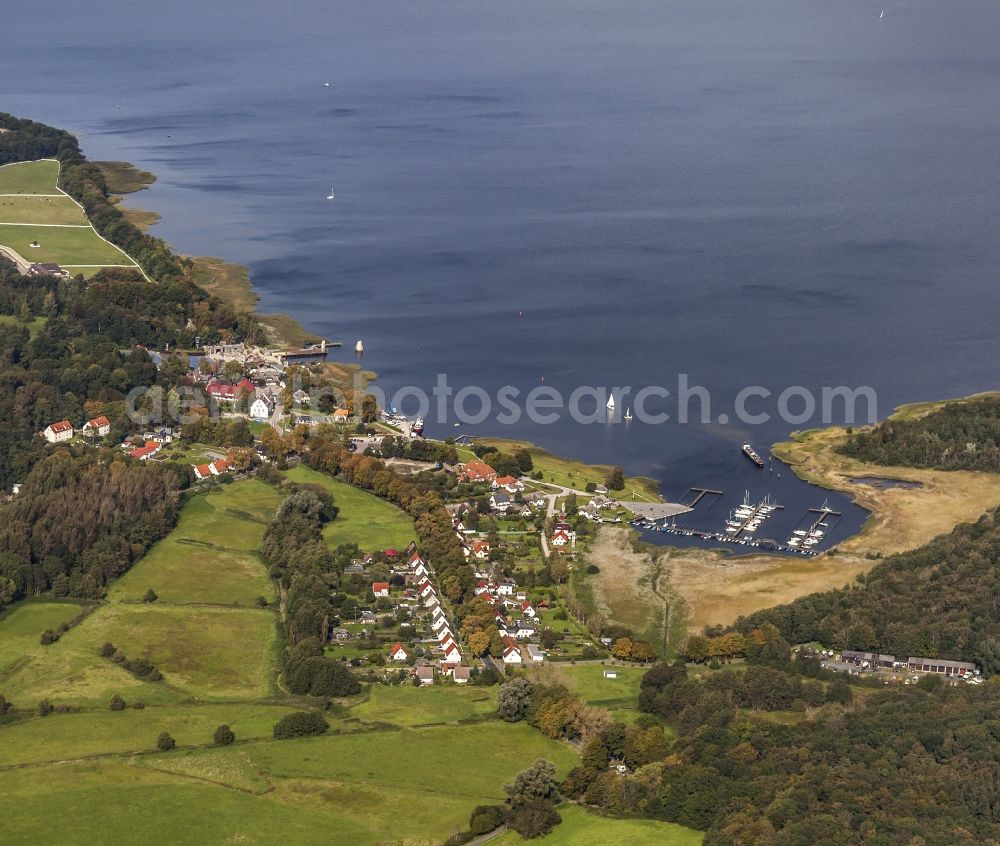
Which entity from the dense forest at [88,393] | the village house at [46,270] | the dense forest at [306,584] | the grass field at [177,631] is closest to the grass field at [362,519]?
the dense forest at [306,584]

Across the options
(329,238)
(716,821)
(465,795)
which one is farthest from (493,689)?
(329,238)

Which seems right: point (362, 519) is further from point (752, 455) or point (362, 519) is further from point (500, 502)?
point (752, 455)

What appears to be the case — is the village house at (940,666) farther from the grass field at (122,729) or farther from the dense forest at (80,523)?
the dense forest at (80,523)

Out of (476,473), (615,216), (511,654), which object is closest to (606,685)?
(511,654)

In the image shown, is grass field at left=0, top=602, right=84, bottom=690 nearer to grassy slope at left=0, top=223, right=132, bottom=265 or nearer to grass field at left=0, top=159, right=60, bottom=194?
grassy slope at left=0, top=223, right=132, bottom=265

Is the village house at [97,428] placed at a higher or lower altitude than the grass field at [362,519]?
higher

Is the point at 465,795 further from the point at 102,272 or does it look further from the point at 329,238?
the point at 329,238
